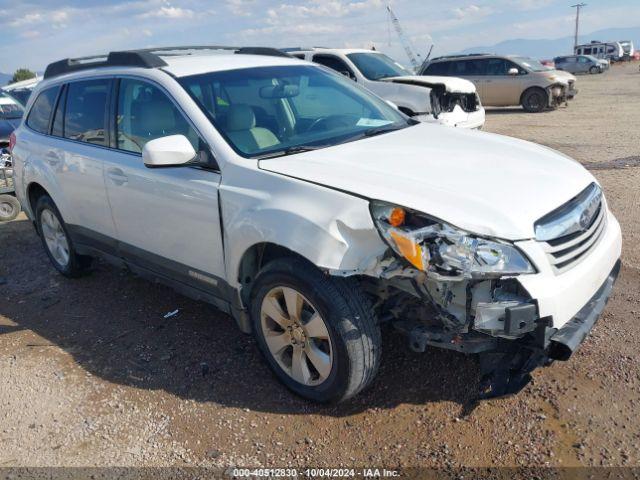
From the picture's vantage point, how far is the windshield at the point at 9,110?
32.4 ft

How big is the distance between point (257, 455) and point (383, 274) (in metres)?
1.14

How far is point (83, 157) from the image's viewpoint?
14.5ft

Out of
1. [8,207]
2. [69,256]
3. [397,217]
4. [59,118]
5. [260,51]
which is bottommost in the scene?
[8,207]

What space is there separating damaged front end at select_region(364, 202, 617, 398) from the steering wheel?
120 cm

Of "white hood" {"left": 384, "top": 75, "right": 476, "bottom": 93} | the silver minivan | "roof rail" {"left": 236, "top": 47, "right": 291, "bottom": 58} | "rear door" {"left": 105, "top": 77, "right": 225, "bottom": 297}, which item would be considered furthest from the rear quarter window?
the silver minivan

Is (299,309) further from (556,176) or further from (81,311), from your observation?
(81,311)

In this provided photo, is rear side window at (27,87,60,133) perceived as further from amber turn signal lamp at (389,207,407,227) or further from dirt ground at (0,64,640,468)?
amber turn signal lamp at (389,207,407,227)

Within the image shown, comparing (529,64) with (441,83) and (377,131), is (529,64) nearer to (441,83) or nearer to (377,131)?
(441,83)

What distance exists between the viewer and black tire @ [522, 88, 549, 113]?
1731 cm

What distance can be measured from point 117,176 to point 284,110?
1.28 metres

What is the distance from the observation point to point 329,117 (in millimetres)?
3908

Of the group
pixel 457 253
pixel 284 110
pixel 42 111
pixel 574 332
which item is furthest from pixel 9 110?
pixel 574 332

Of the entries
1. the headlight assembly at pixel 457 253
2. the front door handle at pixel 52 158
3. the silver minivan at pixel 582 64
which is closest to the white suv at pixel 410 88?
the front door handle at pixel 52 158

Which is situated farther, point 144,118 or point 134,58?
point 134,58
